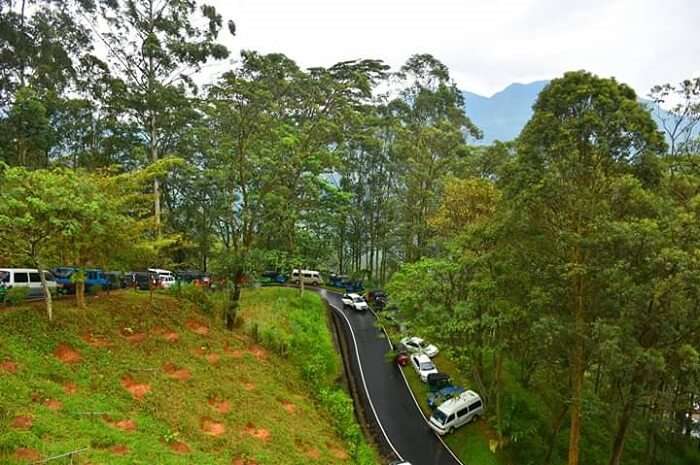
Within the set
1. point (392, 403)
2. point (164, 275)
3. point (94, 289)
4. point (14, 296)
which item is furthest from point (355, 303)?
point (14, 296)

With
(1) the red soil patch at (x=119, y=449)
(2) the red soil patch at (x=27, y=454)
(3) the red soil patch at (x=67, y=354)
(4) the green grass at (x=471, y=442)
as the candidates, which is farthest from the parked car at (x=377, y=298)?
(2) the red soil patch at (x=27, y=454)

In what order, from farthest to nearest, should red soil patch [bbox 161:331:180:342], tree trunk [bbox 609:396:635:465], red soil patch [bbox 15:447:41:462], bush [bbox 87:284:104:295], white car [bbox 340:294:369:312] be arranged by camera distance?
white car [bbox 340:294:369:312], bush [bbox 87:284:104:295], red soil patch [bbox 161:331:180:342], tree trunk [bbox 609:396:635:465], red soil patch [bbox 15:447:41:462]

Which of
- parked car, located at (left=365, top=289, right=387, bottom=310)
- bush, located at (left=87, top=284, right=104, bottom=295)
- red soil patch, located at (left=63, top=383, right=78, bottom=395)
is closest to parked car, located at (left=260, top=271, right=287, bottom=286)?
parked car, located at (left=365, top=289, right=387, bottom=310)

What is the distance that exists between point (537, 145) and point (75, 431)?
12.2 m

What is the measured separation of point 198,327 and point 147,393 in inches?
187

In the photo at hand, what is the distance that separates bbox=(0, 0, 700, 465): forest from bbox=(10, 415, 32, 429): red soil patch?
426cm

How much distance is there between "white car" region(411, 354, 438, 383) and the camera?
20.8 metres

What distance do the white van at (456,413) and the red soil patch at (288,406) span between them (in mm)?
6784

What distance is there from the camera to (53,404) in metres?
9.51

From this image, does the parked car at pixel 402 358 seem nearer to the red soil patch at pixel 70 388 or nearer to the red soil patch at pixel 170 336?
the red soil patch at pixel 170 336

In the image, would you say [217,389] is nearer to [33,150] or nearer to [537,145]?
[537,145]

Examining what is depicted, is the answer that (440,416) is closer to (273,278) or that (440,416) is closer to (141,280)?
(141,280)

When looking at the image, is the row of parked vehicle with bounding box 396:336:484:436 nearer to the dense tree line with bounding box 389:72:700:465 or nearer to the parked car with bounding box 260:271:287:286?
the dense tree line with bounding box 389:72:700:465

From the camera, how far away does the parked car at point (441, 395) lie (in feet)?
61.2
